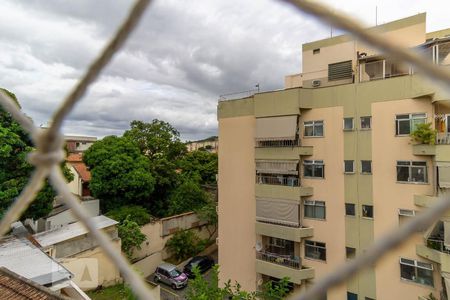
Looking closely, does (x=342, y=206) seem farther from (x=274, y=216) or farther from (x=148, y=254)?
(x=148, y=254)

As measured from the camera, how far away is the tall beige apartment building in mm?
6578

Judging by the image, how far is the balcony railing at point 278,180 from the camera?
8172 mm

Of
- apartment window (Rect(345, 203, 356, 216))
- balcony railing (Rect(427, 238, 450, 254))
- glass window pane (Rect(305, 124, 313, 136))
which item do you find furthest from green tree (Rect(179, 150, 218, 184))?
balcony railing (Rect(427, 238, 450, 254))

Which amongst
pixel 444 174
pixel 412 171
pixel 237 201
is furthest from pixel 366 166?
pixel 237 201

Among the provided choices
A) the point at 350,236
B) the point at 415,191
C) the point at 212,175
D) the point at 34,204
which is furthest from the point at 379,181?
the point at 212,175

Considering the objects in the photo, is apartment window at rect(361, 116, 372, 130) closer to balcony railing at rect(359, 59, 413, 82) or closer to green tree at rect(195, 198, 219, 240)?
balcony railing at rect(359, 59, 413, 82)

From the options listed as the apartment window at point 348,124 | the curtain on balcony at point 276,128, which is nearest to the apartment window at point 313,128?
the curtain on balcony at point 276,128

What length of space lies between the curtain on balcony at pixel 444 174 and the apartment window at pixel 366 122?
1676 millimetres

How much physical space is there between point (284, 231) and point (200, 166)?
10.5m

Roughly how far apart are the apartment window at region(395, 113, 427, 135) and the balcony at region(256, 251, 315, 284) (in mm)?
3997

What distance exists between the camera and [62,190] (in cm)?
55

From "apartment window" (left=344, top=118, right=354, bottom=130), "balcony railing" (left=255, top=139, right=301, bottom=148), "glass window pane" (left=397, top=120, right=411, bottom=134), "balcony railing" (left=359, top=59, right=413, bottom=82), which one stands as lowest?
"balcony railing" (left=255, top=139, right=301, bottom=148)

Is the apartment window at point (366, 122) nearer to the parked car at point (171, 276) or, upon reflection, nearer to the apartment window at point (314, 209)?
the apartment window at point (314, 209)

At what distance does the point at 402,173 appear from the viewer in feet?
22.6
